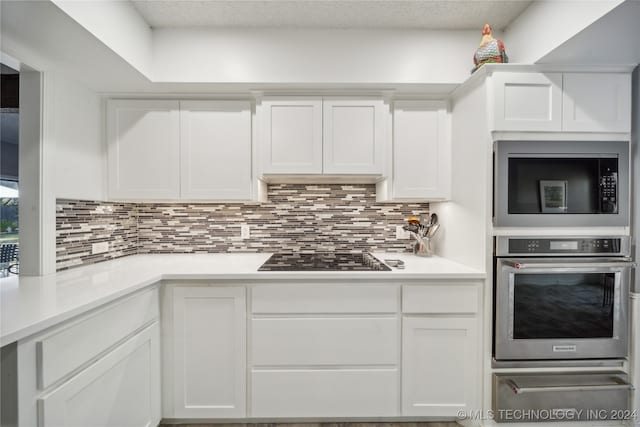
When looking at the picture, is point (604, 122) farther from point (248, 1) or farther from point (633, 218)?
point (248, 1)

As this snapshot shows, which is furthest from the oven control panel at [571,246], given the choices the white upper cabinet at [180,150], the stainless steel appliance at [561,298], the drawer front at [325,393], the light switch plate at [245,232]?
the light switch plate at [245,232]

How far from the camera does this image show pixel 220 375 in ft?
5.50

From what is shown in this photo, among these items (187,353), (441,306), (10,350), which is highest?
(10,350)

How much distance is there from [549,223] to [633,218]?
42cm

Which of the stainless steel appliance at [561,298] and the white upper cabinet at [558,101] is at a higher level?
the white upper cabinet at [558,101]

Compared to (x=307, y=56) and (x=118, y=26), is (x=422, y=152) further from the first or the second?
(x=118, y=26)

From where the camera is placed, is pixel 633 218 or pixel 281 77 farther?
pixel 281 77

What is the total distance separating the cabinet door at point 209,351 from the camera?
5.47 feet

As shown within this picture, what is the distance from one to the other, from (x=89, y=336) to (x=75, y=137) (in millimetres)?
1227

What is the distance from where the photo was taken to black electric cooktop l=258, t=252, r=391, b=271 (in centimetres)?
176

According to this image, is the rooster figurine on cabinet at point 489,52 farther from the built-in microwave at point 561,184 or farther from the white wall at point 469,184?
the built-in microwave at point 561,184

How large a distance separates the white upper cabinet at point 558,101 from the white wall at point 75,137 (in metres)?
2.33

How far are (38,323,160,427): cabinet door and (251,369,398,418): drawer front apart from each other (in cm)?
52

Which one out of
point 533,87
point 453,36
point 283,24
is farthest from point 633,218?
point 283,24
